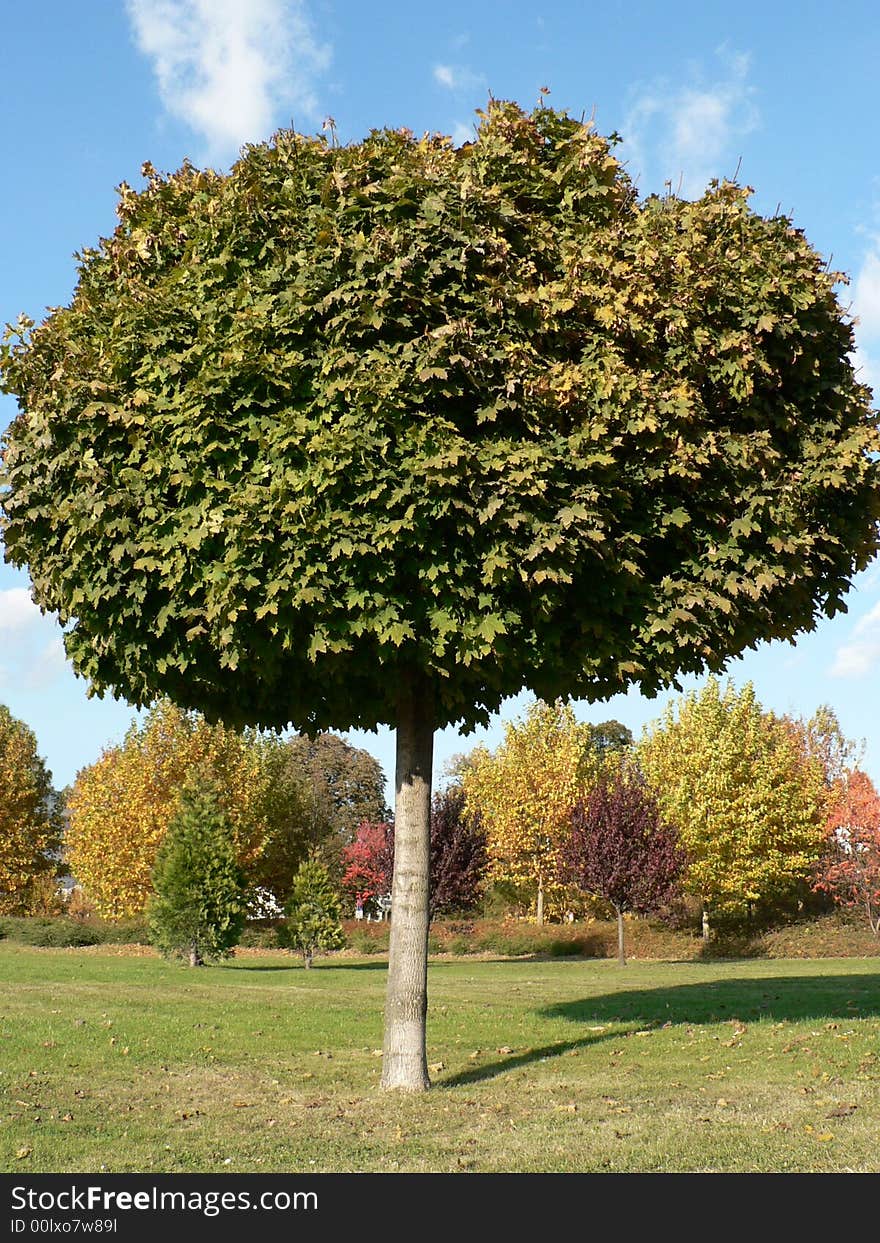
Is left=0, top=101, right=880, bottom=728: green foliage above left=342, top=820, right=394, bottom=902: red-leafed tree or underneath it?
above

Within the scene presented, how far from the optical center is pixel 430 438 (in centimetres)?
875

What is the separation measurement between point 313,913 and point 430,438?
2509 cm

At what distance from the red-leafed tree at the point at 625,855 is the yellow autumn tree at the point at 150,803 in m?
13.1

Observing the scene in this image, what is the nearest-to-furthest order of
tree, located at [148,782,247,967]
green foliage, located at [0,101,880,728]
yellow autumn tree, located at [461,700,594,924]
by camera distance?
green foliage, located at [0,101,880,728] → tree, located at [148,782,247,967] → yellow autumn tree, located at [461,700,594,924]

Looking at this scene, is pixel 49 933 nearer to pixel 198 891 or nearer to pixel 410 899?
pixel 198 891

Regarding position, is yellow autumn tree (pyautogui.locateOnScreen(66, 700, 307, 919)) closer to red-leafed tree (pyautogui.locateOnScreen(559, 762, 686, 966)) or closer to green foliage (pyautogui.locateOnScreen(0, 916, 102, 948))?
green foliage (pyautogui.locateOnScreen(0, 916, 102, 948))

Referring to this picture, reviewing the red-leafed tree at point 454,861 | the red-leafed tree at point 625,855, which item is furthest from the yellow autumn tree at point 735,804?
the red-leafed tree at point 454,861

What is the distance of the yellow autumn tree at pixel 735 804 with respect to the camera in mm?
37781

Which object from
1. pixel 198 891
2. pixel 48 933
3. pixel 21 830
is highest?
pixel 21 830

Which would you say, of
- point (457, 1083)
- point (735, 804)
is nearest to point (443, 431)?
point (457, 1083)

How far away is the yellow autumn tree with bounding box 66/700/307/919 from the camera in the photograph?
3934 centimetres

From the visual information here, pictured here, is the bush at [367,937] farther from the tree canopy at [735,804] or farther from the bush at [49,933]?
the tree canopy at [735,804]

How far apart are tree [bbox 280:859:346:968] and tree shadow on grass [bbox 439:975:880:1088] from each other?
13005mm

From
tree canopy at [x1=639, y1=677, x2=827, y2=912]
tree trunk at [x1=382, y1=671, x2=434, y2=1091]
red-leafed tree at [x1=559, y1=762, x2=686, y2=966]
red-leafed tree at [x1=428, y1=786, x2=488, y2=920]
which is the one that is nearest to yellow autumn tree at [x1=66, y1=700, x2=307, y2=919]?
red-leafed tree at [x1=428, y1=786, x2=488, y2=920]
